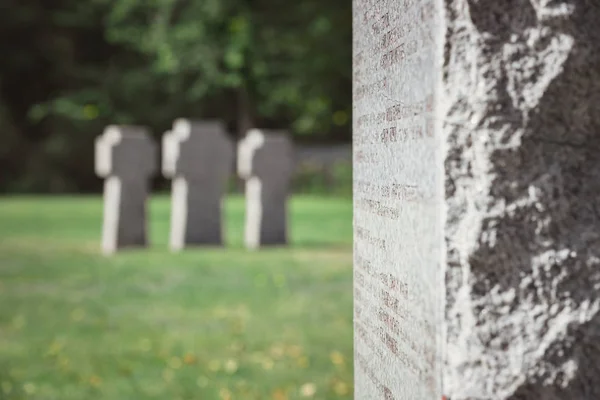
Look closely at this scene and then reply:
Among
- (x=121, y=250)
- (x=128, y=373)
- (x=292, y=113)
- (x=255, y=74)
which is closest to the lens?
(x=128, y=373)

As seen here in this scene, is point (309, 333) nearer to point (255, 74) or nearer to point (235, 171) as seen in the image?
point (255, 74)

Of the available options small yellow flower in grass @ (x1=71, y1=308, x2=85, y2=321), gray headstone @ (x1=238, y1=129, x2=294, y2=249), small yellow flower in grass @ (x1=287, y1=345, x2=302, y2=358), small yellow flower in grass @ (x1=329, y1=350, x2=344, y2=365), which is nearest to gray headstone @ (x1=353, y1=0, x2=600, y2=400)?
small yellow flower in grass @ (x1=329, y1=350, x2=344, y2=365)

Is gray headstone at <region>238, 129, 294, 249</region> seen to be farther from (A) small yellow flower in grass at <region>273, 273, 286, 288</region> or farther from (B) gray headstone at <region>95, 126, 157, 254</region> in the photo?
(A) small yellow flower in grass at <region>273, 273, 286, 288</region>

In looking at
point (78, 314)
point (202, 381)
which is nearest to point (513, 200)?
point (202, 381)

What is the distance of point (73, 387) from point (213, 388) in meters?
0.84

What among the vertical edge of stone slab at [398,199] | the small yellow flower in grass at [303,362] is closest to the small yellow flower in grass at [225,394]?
the small yellow flower in grass at [303,362]

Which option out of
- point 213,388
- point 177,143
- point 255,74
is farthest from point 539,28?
point 255,74

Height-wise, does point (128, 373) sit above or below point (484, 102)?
below

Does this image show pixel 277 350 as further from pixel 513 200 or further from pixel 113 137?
pixel 113 137

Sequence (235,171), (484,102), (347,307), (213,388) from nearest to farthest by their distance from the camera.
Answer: (484,102) < (213,388) < (347,307) < (235,171)

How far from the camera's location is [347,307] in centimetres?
898

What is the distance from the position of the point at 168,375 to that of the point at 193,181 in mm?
7268

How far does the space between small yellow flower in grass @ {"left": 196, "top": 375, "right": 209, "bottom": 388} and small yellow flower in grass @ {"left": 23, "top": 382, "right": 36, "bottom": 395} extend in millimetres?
972

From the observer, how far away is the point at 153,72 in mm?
33531
